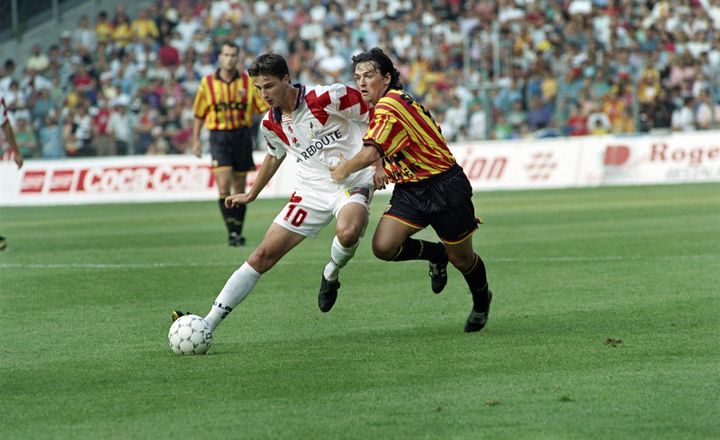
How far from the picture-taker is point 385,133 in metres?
7.96

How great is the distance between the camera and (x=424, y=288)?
11.1 m

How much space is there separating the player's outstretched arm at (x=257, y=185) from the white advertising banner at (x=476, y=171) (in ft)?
59.0

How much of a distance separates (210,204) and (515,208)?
6.65m

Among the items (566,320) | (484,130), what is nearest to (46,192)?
(484,130)

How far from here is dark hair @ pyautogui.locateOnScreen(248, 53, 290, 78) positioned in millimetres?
8133

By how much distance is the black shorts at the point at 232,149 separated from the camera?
15.8m

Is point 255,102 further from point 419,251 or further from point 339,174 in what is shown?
point 339,174

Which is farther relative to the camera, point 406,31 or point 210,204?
point 406,31

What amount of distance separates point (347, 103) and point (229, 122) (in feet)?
23.6

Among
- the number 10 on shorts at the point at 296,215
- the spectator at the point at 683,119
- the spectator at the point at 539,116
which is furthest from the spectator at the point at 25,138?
the number 10 on shorts at the point at 296,215

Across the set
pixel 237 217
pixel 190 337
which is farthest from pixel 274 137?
pixel 237 217

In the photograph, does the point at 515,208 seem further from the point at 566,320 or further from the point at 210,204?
the point at 566,320

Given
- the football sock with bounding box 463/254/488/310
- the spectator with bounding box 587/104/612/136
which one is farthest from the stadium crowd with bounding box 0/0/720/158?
the football sock with bounding box 463/254/488/310

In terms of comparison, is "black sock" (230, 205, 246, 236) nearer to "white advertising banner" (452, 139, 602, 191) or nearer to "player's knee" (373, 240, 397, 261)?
"player's knee" (373, 240, 397, 261)
